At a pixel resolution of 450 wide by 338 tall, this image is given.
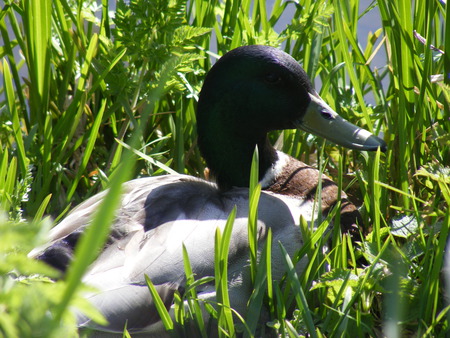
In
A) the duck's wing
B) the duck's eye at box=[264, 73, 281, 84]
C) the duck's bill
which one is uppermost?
the duck's eye at box=[264, 73, 281, 84]

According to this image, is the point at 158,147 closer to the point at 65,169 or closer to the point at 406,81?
the point at 65,169

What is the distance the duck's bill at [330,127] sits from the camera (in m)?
2.35

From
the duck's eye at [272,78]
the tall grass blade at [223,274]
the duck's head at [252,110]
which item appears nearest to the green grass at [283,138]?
the tall grass blade at [223,274]

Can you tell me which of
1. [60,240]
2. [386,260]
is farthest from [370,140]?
[60,240]

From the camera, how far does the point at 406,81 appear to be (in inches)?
92.4

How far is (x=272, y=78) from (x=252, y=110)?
5.6 inches

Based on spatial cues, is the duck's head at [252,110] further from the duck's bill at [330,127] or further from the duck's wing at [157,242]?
the duck's wing at [157,242]

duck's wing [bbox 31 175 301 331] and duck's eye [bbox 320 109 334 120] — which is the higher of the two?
duck's eye [bbox 320 109 334 120]

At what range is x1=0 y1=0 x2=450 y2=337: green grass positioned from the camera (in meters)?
1.69

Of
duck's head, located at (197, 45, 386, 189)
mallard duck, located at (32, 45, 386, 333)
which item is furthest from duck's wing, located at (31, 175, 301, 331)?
duck's head, located at (197, 45, 386, 189)

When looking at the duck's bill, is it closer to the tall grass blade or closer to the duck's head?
the duck's head

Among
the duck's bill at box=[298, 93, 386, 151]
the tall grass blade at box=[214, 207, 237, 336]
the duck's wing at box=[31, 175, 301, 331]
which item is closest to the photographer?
the tall grass blade at box=[214, 207, 237, 336]

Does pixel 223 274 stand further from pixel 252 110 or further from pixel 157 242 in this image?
pixel 252 110

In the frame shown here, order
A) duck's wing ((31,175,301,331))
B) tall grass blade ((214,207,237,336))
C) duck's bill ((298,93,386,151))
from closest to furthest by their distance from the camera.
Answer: tall grass blade ((214,207,237,336))
duck's wing ((31,175,301,331))
duck's bill ((298,93,386,151))
